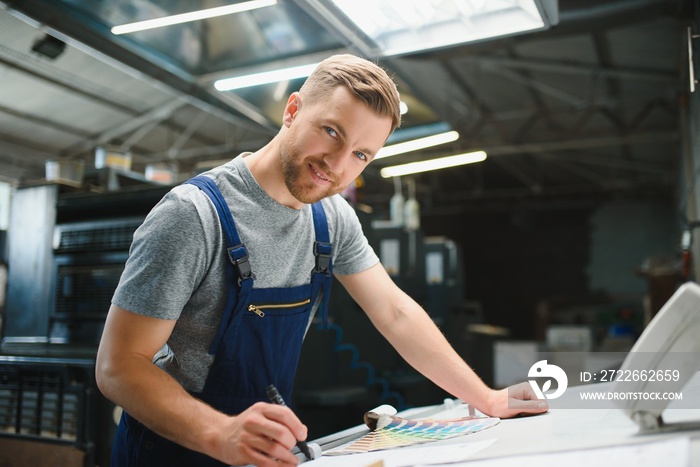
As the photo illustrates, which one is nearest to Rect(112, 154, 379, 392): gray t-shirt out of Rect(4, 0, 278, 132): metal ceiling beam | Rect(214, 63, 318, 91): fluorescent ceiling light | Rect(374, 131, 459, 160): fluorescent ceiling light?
Rect(214, 63, 318, 91): fluorescent ceiling light

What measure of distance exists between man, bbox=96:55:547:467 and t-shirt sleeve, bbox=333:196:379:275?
0.01 m

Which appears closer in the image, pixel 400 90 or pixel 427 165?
pixel 400 90

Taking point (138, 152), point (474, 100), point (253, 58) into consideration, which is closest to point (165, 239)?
point (253, 58)

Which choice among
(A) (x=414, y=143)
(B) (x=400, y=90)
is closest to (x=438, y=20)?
(B) (x=400, y=90)

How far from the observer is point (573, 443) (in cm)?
89

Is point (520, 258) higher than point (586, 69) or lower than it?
lower

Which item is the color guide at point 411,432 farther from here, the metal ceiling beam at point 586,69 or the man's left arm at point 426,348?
the metal ceiling beam at point 586,69

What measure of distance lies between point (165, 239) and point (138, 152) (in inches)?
329

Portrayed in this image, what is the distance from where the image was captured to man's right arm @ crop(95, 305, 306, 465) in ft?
2.73

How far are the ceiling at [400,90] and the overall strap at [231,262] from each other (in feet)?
1.91

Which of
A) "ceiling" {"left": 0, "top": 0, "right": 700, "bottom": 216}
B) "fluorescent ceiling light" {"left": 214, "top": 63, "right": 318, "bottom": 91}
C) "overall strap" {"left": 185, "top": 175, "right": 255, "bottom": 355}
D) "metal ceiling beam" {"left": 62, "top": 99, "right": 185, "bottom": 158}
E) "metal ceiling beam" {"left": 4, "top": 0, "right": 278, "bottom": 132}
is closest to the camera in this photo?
"overall strap" {"left": 185, "top": 175, "right": 255, "bottom": 355}

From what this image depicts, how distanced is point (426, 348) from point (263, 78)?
260 cm
